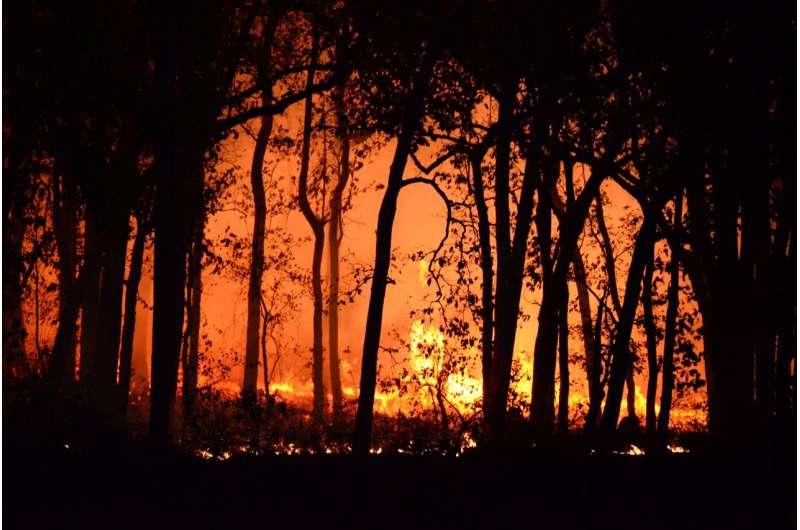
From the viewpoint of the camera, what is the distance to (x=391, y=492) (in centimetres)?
934

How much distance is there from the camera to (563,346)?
17484mm

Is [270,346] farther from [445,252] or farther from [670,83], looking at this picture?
[670,83]

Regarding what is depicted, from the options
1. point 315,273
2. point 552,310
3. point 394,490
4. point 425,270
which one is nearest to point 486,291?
point 425,270

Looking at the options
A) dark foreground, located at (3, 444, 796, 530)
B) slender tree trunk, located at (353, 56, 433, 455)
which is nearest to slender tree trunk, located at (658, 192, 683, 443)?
slender tree trunk, located at (353, 56, 433, 455)

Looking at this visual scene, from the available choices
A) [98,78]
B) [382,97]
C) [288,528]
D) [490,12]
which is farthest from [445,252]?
[288,528]

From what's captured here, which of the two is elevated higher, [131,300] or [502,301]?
[502,301]

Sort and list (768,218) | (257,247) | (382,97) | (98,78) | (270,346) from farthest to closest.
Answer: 1. (270,346)
2. (257,247)
3. (382,97)
4. (768,218)
5. (98,78)

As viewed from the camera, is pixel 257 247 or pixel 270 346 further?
pixel 270 346

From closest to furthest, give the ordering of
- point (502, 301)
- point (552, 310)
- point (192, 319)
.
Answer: point (552, 310) → point (502, 301) → point (192, 319)

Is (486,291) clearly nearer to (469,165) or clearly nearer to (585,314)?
(469,165)

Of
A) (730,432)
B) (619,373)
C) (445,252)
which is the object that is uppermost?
(445,252)

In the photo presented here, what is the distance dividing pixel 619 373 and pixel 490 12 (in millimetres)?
5771

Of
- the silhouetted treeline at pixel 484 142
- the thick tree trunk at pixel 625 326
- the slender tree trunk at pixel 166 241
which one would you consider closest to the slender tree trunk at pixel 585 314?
the silhouetted treeline at pixel 484 142

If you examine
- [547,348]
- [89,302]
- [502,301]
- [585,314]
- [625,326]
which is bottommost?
[547,348]
